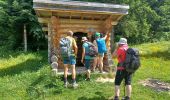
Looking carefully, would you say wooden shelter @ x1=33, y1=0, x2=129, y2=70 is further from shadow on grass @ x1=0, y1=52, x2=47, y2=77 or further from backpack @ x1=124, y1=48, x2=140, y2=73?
backpack @ x1=124, y1=48, x2=140, y2=73

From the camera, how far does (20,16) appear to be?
2311cm

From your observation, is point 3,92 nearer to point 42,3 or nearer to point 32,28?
point 42,3

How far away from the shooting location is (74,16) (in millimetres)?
16328

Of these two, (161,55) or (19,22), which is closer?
(161,55)

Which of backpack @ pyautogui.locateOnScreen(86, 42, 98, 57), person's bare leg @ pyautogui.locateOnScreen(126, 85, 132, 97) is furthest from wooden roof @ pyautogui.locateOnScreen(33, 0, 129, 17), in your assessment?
person's bare leg @ pyautogui.locateOnScreen(126, 85, 132, 97)

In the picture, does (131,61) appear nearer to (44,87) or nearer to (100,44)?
(100,44)

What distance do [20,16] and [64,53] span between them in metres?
11.6

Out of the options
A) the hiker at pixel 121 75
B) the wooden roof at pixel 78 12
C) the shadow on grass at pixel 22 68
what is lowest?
the shadow on grass at pixel 22 68

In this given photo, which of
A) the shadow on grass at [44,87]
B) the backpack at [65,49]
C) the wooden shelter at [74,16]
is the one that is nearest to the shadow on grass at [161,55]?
the wooden shelter at [74,16]

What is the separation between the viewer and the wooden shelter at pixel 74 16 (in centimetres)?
1465

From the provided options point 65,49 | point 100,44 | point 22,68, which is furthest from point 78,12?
point 22,68

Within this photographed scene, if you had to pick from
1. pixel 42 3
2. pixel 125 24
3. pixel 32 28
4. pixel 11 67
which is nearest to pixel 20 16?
pixel 32 28

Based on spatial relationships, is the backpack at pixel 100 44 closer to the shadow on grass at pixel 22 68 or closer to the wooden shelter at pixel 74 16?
the wooden shelter at pixel 74 16

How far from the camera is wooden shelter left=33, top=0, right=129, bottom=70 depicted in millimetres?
14648
